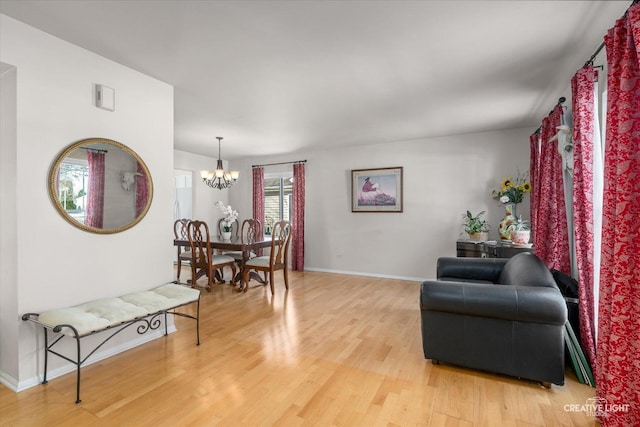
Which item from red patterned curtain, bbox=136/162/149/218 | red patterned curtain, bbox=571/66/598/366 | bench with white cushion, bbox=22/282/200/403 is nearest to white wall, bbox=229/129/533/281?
red patterned curtain, bbox=571/66/598/366

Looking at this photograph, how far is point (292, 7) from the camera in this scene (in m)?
1.87

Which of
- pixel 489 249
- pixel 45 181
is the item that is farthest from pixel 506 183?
pixel 45 181

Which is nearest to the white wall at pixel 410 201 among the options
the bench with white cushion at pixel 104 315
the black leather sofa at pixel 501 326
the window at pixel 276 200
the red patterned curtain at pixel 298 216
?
the red patterned curtain at pixel 298 216

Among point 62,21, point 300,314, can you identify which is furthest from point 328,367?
point 62,21

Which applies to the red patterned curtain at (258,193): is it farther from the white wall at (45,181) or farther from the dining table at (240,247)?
the white wall at (45,181)

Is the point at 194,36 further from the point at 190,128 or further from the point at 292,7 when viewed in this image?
the point at 190,128

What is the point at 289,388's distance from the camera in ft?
6.86

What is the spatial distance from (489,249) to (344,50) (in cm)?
308

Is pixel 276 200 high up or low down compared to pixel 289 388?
up

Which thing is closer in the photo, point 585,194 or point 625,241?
point 625,241

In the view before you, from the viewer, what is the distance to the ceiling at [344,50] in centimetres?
191

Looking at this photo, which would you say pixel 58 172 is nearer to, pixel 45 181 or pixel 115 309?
pixel 45 181

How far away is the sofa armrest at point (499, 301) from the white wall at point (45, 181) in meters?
2.58

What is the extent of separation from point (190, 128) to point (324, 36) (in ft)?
10.1
